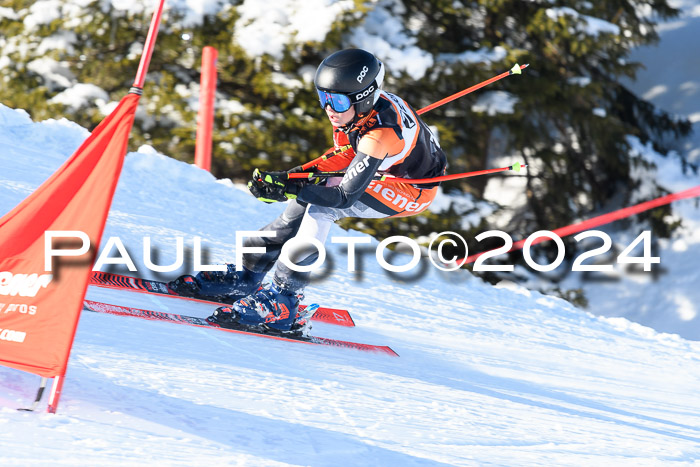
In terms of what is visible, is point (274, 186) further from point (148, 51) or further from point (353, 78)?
point (148, 51)

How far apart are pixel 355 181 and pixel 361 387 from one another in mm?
773

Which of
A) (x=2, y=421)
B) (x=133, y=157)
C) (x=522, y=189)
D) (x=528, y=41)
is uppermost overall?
(x=528, y=41)

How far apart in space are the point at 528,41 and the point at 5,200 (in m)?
7.92

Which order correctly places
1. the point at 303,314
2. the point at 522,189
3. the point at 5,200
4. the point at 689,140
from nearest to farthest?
the point at 303,314
the point at 5,200
the point at 522,189
the point at 689,140

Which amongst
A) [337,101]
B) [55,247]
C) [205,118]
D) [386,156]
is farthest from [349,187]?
[205,118]

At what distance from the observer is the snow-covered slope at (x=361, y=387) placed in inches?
78.7

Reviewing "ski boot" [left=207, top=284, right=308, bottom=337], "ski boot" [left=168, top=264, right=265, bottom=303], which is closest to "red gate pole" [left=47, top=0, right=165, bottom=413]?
"ski boot" [left=207, top=284, right=308, bottom=337]

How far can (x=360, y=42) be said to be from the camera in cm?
916

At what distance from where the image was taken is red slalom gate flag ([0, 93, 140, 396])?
6.25ft

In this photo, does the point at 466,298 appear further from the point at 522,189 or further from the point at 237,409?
the point at 522,189

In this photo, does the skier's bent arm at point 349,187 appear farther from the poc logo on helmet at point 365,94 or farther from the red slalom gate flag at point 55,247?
the red slalom gate flag at point 55,247

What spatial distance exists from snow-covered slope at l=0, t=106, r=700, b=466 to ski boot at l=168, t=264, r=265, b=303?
0.19 metres

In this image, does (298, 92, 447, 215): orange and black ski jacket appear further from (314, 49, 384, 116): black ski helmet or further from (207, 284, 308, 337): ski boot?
(207, 284, 308, 337): ski boot

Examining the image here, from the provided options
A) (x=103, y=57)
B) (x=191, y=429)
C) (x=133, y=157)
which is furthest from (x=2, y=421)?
(x=103, y=57)
